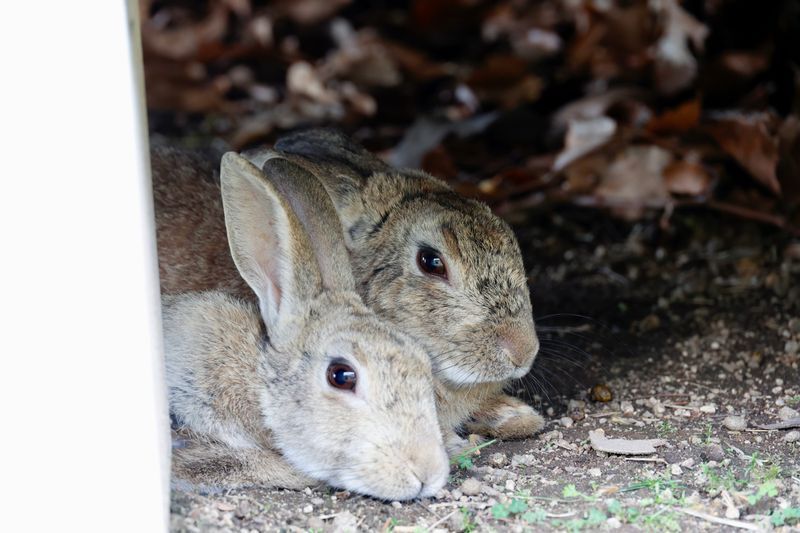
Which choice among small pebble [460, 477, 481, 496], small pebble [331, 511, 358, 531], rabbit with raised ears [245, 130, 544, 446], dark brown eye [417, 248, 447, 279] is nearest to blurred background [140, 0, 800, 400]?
rabbit with raised ears [245, 130, 544, 446]

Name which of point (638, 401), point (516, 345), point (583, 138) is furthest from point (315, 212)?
point (583, 138)

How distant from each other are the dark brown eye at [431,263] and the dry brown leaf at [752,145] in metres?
2.44

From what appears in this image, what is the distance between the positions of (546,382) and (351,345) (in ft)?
4.82

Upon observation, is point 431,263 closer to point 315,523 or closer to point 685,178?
point 315,523

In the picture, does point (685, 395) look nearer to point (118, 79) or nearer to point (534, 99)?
point (118, 79)

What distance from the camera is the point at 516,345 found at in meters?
4.12

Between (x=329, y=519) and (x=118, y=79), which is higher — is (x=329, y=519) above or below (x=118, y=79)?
below

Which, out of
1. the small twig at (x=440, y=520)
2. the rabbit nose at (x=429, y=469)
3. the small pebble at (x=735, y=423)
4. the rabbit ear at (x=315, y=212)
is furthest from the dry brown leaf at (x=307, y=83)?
the small twig at (x=440, y=520)

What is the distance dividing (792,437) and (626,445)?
658 millimetres

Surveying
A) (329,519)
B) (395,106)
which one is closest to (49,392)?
(329,519)

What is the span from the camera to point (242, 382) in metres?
4.11

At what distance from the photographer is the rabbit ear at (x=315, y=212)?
4230 millimetres

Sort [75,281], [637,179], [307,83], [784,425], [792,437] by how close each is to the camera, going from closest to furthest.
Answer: [75,281]
[792,437]
[784,425]
[637,179]
[307,83]

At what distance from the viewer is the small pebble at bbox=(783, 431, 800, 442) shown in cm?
409
